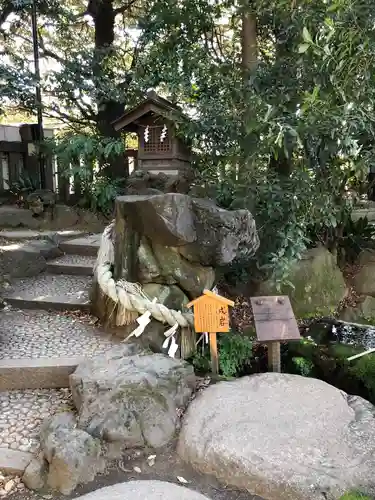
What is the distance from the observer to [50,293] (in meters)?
4.93

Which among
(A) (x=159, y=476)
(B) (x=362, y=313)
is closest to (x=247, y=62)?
(B) (x=362, y=313)

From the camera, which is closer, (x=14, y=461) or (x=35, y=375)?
(x=14, y=461)

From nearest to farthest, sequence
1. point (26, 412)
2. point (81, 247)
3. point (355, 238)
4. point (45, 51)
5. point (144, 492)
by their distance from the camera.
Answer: point (144, 492), point (26, 412), point (81, 247), point (355, 238), point (45, 51)

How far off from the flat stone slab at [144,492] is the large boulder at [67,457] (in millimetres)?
188

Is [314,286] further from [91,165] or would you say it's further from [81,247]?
[91,165]

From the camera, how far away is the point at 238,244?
392 cm

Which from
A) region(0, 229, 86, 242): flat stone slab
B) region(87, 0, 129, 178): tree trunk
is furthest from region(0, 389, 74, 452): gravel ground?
region(87, 0, 129, 178): tree trunk

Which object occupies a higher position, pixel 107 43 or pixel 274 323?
pixel 107 43

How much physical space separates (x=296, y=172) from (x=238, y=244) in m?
1.20

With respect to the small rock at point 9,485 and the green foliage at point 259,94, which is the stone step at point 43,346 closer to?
the small rock at point 9,485

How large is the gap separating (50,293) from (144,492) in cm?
309

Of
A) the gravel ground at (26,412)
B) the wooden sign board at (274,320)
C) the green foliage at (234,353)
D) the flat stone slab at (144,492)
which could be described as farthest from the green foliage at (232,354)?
the flat stone slab at (144,492)

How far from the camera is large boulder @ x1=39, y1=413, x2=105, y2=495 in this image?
94.8 inches

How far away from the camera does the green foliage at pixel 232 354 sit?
4098 millimetres
